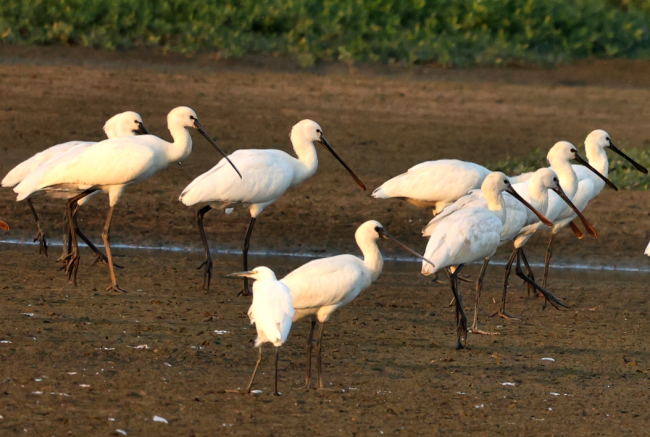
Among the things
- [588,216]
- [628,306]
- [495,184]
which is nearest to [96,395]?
[495,184]

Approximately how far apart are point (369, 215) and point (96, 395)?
7196mm

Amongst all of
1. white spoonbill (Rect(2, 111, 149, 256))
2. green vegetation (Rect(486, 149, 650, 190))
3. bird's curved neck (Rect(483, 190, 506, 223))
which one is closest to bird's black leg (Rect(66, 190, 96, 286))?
white spoonbill (Rect(2, 111, 149, 256))

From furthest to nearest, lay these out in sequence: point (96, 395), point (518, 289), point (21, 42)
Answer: point (21, 42)
point (518, 289)
point (96, 395)

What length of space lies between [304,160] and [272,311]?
460 cm

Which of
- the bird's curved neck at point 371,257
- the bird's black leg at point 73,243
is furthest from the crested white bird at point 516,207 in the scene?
the bird's black leg at point 73,243

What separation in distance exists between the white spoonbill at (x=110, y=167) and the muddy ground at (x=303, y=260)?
25.4 inches

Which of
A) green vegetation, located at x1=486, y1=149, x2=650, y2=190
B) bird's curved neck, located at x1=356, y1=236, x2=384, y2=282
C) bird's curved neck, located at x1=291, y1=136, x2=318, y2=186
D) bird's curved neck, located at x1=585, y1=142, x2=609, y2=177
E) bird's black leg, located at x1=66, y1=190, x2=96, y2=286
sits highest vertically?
bird's curved neck, located at x1=356, y1=236, x2=384, y2=282

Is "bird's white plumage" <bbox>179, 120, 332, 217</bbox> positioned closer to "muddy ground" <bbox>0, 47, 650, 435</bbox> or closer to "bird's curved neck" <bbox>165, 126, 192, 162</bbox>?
"bird's curved neck" <bbox>165, 126, 192, 162</bbox>

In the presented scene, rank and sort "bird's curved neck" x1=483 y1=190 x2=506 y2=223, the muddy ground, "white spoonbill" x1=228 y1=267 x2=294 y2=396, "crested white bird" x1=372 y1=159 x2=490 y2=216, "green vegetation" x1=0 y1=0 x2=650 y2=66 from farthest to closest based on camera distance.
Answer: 1. "green vegetation" x1=0 y1=0 x2=650 y2=66
2. "crested white bird" x1=372 y1=159 x2=490 y2=216
3. "bird's curved neck" x1=483 y1=190 x2=506 y2=223
4. the muddy ground
5. "white spoonbill" x1=228 y1=267 x2=294 y2=396

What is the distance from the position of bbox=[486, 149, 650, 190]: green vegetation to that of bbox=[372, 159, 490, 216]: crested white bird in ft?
11.6

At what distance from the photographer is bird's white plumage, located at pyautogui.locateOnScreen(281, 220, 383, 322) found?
6.68 m

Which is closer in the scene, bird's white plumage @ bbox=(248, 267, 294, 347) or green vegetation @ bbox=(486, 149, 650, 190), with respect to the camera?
bird's white plumage @ bbox=(248, 267, 294, 347)

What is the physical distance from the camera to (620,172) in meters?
14.8

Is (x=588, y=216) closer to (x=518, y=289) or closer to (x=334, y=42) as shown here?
(x=518, y=289)
